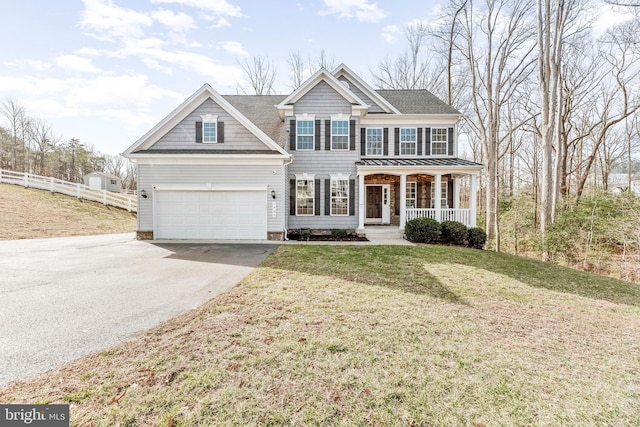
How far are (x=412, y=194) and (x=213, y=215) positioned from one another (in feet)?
33.3

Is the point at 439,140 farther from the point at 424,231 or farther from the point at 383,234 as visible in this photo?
the point at 383,234

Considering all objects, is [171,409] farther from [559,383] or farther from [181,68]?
[181,68]

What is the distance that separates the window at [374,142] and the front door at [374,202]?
187 cm

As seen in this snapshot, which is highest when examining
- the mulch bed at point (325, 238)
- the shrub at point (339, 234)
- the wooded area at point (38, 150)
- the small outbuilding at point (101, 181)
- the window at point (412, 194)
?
the wooded area at point (38, 150)

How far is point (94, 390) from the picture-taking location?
244 centimetres

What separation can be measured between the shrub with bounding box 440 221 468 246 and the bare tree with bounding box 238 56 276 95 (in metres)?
20.3

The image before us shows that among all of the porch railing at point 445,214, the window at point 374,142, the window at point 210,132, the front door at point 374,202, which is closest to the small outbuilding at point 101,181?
the window at point 210,132

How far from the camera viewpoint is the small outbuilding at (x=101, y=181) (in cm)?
3109

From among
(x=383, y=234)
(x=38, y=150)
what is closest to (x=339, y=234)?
(x=383, y=234)

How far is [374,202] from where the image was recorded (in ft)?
49.8

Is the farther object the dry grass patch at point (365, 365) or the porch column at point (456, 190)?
the porch column at point (456, 190)

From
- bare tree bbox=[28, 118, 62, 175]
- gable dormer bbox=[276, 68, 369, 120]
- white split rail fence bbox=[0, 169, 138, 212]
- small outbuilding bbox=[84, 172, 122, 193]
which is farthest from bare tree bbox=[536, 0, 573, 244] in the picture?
bare tree bbox=[28, 118, 62, 175]

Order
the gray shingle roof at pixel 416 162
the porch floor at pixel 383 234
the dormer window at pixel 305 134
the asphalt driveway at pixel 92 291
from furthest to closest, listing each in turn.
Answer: the dormer window at pixel 305 134 → the gray shingle roof at pixel 416 162 → the porch floor at pixel 383 234 → the asphalt driveway at pixel 92 291

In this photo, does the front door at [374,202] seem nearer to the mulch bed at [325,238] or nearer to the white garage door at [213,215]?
the mulch bed at [325,238]
